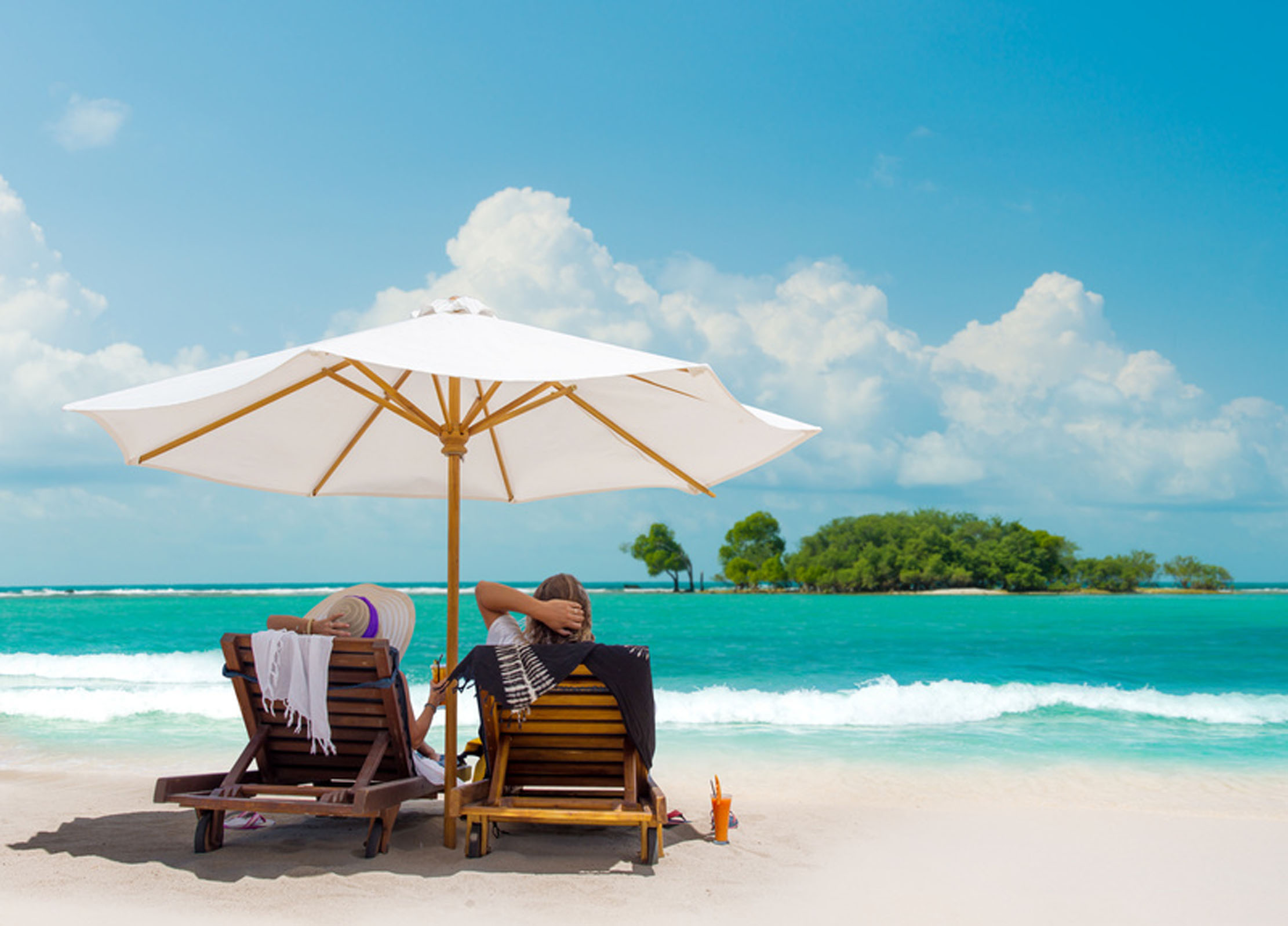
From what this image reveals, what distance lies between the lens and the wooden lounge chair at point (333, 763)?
383cm

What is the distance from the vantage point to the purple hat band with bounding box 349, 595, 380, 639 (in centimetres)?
418

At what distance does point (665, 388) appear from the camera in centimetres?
451

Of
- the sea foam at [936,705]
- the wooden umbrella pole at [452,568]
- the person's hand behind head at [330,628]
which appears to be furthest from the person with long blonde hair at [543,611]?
the sea foam at [936,705]

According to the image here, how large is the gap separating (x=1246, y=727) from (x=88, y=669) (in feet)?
61.6

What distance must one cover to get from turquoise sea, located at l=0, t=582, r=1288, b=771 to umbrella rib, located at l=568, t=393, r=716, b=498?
381cm

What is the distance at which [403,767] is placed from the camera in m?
4.13

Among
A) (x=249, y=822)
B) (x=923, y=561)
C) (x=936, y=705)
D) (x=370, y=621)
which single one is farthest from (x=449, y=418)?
(x=923, y=561)

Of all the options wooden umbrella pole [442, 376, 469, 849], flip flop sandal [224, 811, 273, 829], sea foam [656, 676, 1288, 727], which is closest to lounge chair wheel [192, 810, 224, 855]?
flip flop sandal [224, 811, 273, 829]

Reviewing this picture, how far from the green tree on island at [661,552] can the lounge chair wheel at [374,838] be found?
85.9 m

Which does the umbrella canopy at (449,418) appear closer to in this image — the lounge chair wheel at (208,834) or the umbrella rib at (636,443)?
the umbrella rib at (636,443)

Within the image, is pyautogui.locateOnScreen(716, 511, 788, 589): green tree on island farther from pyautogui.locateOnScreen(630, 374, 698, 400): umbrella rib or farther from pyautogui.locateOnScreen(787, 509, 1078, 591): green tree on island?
pyautogui.locateOnScreen(630, 374, 698, 400): umbrella rib

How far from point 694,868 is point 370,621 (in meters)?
1.81

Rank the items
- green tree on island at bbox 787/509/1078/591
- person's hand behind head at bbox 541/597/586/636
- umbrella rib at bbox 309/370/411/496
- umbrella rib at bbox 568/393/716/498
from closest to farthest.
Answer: person's hand behind head at bbox 541/597/586/636
umbrella rib at bbox 568/393/716/498
umbrella rib at bbox 309/370/411/496
green tree on island at bbox 787/509/1078/591

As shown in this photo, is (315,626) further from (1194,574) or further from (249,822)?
(1194,574)
